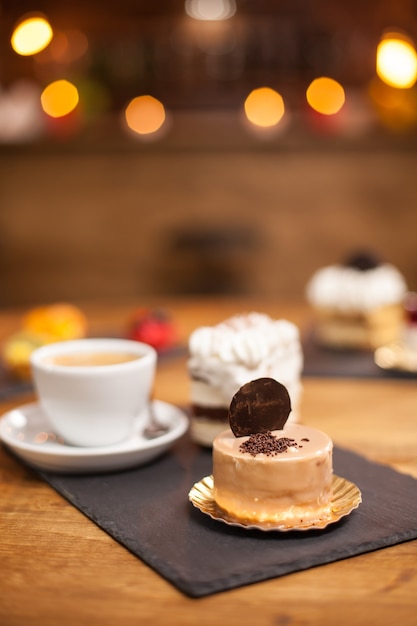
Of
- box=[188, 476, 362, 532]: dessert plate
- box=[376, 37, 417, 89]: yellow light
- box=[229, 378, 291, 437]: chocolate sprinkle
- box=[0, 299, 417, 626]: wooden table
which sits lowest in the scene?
box=[0, 299, 417, 626]: wooden table

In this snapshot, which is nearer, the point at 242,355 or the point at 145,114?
the point at 242,355

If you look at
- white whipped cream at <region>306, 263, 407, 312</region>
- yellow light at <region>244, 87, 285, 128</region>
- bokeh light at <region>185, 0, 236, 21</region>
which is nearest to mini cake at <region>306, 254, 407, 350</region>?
white whipped cream at <region>306, 263, 407, 312</region>

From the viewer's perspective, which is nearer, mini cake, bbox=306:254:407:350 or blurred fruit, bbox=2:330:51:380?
blurred fruit, bbox=2:330:51:380

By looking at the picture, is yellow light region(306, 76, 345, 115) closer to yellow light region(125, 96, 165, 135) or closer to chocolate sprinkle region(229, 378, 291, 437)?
yellow light region(125, 96, 165, 135)

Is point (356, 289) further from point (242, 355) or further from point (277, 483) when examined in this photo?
point (277, 483)

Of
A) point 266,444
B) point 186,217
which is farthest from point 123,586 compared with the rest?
point 186,217

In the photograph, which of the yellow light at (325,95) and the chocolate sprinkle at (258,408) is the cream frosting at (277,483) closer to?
the chocolate sprinkle at (258,408)

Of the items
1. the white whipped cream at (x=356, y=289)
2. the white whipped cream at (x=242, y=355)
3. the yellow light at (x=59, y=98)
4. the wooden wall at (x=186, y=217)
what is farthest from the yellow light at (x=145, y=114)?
the white whipped cream at (x=242, y=355)

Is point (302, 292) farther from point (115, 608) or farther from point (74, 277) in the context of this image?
point (115, 608)

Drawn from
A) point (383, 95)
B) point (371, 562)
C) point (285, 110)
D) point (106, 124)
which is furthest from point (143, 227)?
point (371, 562)
